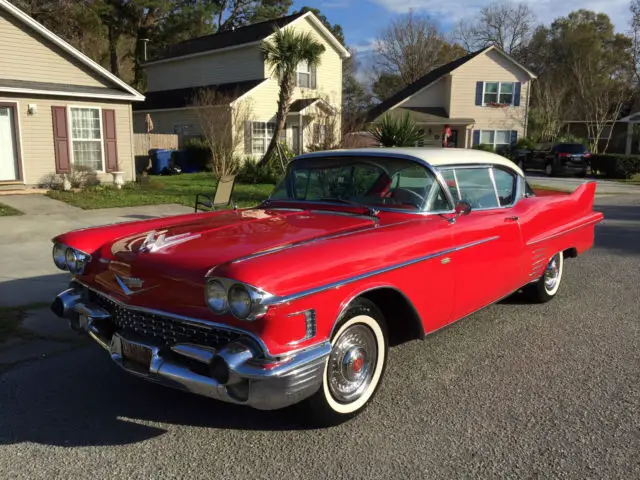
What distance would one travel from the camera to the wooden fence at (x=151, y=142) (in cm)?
2186

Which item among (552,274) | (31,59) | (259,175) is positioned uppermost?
(31,59)

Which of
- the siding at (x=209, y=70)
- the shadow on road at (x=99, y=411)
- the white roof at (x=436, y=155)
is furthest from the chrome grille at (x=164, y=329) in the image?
the siding at (x=209, y=70)

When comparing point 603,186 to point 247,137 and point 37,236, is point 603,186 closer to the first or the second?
point 247,137

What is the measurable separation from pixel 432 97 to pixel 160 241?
31619 millimetres

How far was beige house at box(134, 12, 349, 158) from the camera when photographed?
76.2 feet

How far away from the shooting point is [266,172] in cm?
1780

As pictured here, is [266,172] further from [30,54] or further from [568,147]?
[568,147]

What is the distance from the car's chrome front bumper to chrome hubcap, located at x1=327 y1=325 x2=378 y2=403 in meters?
0.26

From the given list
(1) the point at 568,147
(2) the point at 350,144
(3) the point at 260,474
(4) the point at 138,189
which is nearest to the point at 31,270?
(3) the point at 260,474

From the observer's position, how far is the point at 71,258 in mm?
3676

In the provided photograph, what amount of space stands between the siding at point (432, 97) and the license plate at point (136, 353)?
3122cm

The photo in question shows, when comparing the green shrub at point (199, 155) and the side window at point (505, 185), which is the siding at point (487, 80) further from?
the side window at point (505, 185)

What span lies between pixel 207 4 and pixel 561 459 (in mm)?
38172

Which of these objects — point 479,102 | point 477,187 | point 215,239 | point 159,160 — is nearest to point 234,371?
point 215,239
